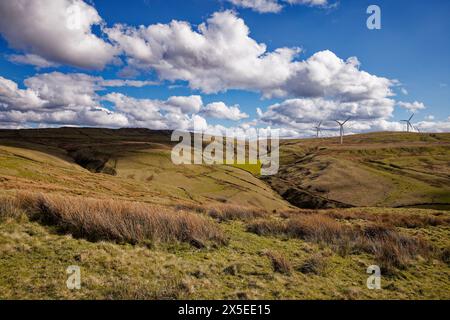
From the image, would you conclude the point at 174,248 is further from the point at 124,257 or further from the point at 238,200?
the point at 238,200

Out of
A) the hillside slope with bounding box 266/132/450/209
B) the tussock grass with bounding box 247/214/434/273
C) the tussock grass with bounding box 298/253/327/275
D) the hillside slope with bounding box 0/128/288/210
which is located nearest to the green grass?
the tussock grass with bounding box 298/253/327/275

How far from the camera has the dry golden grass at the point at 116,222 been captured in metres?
12.9

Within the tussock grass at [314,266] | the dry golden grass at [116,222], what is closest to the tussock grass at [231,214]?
the dry golden grass at [116,222]

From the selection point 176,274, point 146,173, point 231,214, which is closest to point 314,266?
point 176,274

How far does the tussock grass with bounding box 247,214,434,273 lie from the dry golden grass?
4.47m

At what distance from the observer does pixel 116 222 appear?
44.2ft

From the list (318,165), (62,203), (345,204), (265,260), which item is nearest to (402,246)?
(265,260)

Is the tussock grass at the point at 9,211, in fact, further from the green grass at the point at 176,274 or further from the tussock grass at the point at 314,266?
the tussock grass at the point at 314,266

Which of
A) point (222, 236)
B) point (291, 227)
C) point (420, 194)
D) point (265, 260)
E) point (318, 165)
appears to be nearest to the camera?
point (265, 260)

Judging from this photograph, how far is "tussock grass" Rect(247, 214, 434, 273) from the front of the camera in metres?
13.3

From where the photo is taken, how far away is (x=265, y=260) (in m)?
12.1

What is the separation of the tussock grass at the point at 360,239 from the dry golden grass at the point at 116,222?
447 centimetres

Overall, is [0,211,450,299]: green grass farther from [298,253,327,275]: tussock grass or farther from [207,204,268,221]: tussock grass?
[207,204,268,221]: tussock grass
